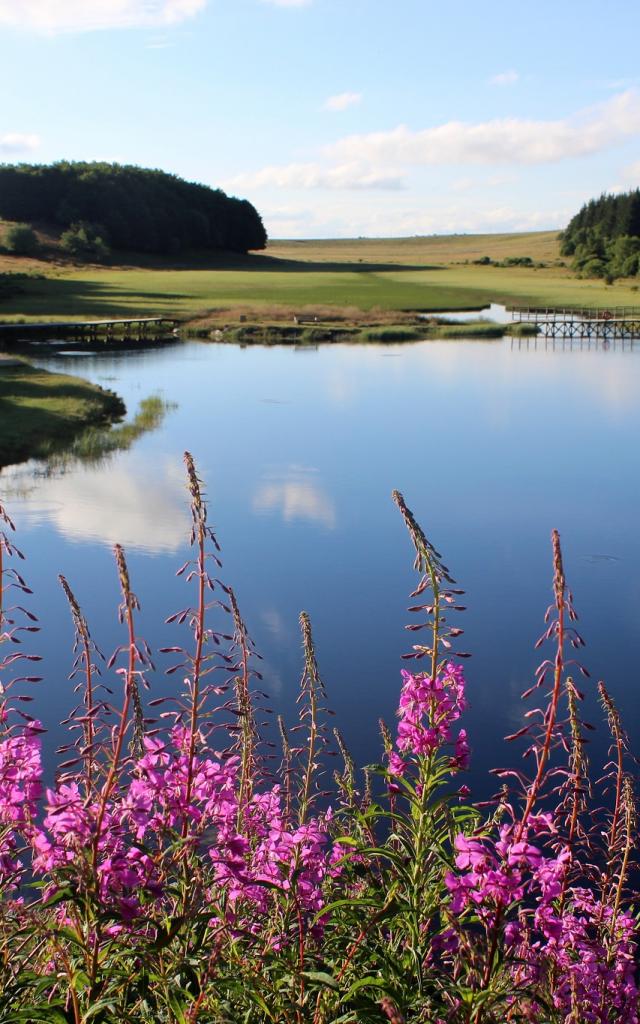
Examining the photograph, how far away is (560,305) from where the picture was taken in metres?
64.2

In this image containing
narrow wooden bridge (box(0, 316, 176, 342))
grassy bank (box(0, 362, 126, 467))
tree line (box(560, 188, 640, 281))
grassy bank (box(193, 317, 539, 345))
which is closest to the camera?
grassy bank (box(0, 362, 126, 467))

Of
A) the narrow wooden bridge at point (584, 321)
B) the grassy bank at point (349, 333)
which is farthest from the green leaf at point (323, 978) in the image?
the narrow wooden bridge at point (584, 321)

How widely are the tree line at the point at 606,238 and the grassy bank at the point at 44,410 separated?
2379 inches

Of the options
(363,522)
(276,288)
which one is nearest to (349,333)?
(276,288)

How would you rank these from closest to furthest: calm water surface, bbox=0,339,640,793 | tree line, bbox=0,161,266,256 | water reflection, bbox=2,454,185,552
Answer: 1. calm water surface, bbox=0,339,640,793
2. water reflection, bbox=2,454,185,552
3. tree line, bbox=0,161,266,256

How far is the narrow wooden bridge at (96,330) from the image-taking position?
153 feet

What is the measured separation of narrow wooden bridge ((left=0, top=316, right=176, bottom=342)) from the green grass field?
2134 millimetres

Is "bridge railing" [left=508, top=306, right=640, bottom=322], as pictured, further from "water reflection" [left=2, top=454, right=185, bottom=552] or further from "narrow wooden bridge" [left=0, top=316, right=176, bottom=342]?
"water reflection" [left=2, top=454, right=185, bottom=552]

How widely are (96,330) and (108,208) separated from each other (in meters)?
48.8

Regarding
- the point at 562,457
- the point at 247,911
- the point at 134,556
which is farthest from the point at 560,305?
the point at 247,911

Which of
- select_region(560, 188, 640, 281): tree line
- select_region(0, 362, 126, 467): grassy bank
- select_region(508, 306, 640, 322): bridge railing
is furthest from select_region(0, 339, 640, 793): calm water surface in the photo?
select_region(560, 188, 640, 281): tree line

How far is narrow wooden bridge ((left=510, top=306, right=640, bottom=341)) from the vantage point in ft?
177

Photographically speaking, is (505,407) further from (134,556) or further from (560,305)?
(560,305)

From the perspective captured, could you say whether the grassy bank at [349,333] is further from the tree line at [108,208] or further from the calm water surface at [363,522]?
the tree line at [108,208]
